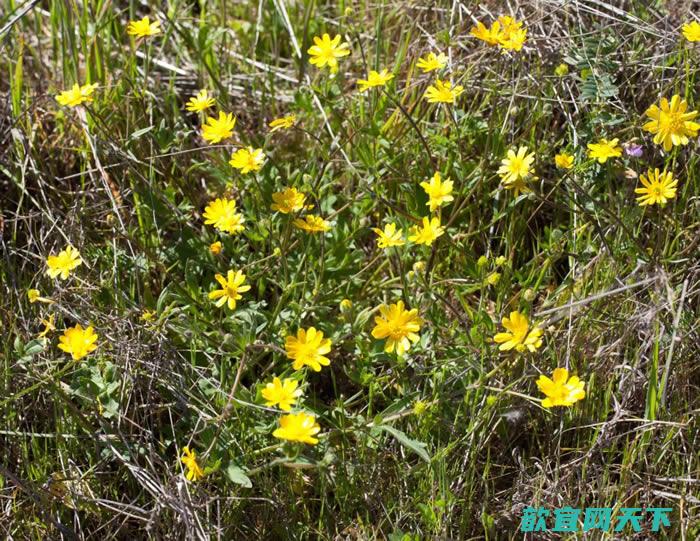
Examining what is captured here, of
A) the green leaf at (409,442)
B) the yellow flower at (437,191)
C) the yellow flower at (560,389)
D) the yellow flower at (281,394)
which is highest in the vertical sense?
the yellow flower at (437,191)

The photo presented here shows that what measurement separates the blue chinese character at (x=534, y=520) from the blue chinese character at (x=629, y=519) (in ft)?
0.53

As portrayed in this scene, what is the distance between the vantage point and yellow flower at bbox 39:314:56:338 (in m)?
2.20

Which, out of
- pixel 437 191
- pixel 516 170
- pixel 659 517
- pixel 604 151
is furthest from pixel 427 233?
pixel 659 517

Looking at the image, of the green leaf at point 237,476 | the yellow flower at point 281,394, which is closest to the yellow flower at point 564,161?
the yellow flower at point 281,394

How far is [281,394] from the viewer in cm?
193

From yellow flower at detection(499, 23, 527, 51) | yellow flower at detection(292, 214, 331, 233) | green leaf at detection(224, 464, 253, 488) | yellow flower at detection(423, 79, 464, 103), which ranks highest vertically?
yellow flower at detection(499, 23, 527, 51)

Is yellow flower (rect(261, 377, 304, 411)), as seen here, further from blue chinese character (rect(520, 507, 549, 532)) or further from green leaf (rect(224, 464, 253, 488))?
blue chinese character (rect(520, 507, 549, 532))

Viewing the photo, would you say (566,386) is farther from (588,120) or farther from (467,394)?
(588,120)

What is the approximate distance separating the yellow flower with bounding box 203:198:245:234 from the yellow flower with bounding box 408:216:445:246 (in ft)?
1.48

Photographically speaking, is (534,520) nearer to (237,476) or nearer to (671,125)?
(237,476)

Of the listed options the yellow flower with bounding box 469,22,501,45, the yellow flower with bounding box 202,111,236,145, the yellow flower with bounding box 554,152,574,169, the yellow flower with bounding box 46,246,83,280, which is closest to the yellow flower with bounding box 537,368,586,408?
the yellow flower with bounding box 554,152,574,169

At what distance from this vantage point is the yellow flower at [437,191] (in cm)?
228

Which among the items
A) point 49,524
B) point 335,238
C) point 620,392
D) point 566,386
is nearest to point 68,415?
point 49,524

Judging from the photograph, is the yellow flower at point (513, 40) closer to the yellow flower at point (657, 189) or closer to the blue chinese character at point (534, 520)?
the yellow flower at point (657, 189)
